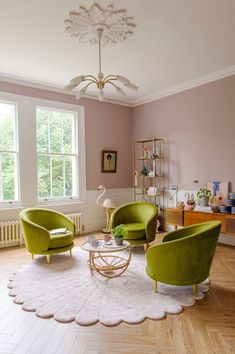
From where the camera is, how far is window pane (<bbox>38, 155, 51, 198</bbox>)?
543 cm

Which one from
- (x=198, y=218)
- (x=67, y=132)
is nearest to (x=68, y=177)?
(x=67, y=132)

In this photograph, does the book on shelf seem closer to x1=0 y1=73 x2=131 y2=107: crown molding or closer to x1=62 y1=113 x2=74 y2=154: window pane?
x1=0 y1=73 x2=131 y2=107: crown molding

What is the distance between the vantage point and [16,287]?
10.3ft

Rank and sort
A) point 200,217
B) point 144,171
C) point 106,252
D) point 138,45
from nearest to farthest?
point 106,252 < point 138,45 < point 200,217 < point 144,171

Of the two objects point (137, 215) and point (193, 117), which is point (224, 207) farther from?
point (193, 117)

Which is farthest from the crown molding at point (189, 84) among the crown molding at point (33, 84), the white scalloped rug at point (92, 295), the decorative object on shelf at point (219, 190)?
the white scalloped rug at point (92, 295)

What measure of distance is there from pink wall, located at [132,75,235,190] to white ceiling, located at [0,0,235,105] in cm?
32

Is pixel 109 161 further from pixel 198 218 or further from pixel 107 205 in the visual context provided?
pixel 198 218

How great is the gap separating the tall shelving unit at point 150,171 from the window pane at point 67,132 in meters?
1.69

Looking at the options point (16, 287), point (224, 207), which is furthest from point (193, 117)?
point (16, 287)

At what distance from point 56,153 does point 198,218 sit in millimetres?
3240

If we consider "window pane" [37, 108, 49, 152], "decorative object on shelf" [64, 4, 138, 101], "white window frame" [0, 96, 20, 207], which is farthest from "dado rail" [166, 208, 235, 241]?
"white window frame" [0, 96, 20, 207]

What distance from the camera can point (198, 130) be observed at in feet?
17.4

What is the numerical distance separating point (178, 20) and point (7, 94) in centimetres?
339
